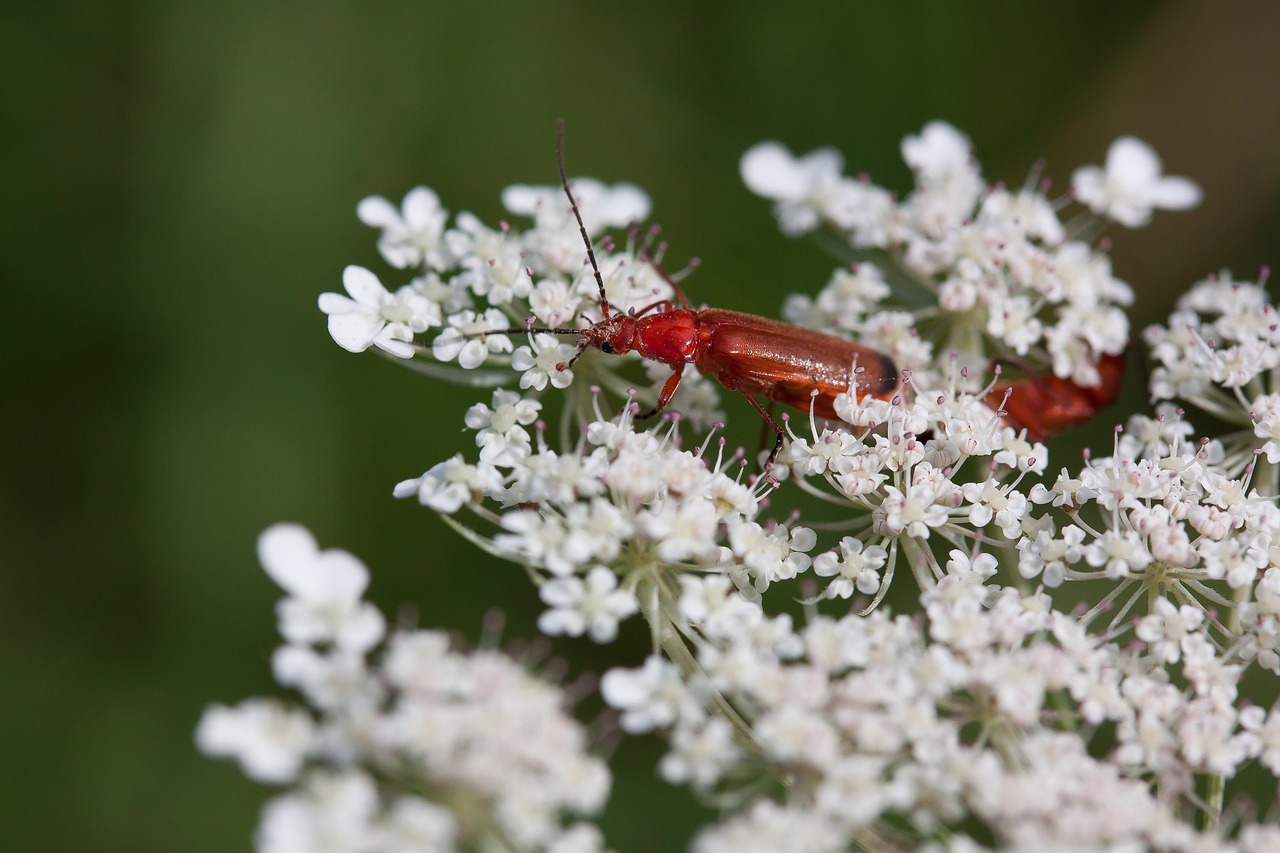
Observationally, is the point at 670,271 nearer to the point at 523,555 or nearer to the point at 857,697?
the point at 523,555

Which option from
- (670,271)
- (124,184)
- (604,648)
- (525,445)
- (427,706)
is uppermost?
(670,271)

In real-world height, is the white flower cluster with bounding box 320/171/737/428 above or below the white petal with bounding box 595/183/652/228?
below

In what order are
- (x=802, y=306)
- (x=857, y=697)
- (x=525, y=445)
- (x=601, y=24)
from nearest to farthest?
(x=857, y=697)
(x=525, y=445)
(x=802, y=306)
(x=601, y=24)

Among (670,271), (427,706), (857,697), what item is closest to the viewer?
(427,706)

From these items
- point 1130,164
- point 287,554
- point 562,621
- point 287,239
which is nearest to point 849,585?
point 562,621

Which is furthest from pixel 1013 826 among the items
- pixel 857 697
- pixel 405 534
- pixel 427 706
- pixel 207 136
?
pixel 207 136

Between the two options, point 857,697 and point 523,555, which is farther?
point 523,555

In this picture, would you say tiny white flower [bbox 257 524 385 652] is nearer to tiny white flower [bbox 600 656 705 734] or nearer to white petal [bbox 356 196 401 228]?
tiny white flower [bbox 600 656 705 734]

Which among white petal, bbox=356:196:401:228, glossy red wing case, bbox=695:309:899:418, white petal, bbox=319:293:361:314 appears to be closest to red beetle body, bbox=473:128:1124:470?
glossy red wing case, bbox=695:309:899:418
